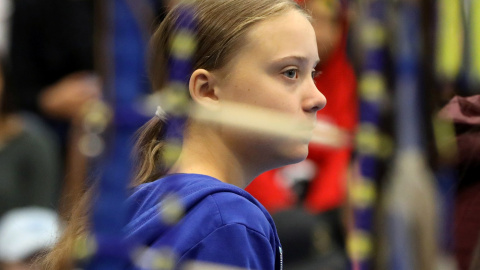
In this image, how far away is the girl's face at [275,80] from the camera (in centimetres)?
127

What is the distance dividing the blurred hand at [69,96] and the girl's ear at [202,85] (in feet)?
4.92

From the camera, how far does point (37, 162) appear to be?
262cm

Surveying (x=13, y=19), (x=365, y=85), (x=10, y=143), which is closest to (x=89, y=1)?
(x=13, y=19)

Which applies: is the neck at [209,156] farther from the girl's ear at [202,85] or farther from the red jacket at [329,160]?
the red jacket at [329,160]

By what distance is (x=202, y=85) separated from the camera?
4.36 feet

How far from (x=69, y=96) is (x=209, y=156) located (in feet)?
5.17

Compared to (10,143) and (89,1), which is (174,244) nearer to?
(10,143)

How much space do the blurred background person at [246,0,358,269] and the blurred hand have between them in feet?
2.51

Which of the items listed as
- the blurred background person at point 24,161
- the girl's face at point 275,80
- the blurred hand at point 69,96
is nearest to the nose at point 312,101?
the girl's face at point 275,80

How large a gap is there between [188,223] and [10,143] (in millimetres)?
1648

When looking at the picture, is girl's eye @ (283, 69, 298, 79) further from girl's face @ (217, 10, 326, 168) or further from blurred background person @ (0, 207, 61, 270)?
blurred background person @ (0, 207, 61, 270)

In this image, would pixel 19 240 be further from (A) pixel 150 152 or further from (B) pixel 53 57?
(A) pixel 150 152

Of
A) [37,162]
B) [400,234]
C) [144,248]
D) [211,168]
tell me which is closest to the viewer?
[400,234]

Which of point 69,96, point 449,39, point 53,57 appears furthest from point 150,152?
point 53,57
